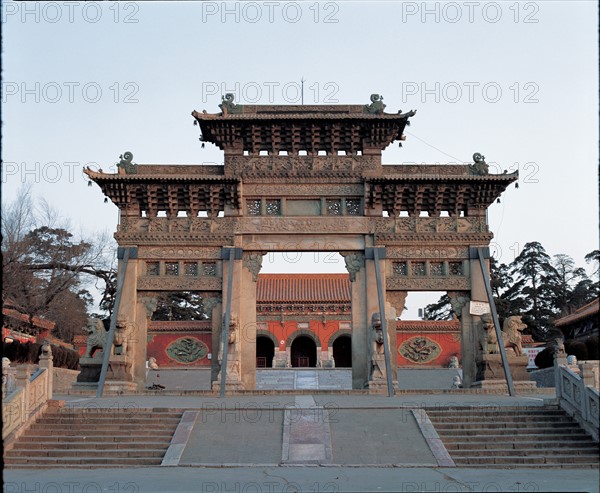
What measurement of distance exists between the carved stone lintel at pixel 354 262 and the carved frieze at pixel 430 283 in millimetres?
874

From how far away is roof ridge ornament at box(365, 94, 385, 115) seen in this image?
21.1 metres

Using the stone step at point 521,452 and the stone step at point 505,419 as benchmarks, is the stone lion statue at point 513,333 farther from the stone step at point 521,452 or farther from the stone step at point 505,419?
the stone step at point 521,452

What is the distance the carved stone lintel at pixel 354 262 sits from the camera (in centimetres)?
2072

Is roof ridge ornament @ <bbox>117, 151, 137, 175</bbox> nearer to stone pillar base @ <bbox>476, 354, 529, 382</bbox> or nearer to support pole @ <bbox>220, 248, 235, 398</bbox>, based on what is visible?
support pole @ <bbox>220, 248, 235, 398</bbox>

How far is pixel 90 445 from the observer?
12531mm

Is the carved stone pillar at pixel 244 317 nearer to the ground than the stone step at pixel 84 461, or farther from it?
farther from it

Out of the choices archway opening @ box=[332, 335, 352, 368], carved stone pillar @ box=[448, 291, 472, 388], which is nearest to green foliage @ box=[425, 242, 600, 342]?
archway opening @ box=[332, 335, 352, 368]

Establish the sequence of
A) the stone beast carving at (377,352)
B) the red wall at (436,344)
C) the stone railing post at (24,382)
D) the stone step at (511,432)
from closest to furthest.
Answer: the stone step at (511,432), the stone railing post at (24,382), the stone beast carving at (377,352), the red wall at (436,344)

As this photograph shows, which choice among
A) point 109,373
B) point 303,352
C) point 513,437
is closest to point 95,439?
point 109,373

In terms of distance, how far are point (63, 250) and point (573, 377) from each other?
26440 mm

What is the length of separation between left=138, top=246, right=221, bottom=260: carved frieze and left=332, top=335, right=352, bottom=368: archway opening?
2027cm

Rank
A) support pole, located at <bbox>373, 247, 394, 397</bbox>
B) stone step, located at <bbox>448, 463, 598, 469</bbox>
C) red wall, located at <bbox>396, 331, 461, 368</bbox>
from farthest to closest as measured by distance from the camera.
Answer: red wall, located at <bbox>396, 331, 461, 368</bbox>
support pole, located at <bbox>373, 247, 394, 397</bbox>
stone step, located at <bbox>448, 463, 598, 469</bbox>

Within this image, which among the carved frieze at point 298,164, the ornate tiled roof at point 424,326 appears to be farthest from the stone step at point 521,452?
the ornate tiled roof at point 424,326

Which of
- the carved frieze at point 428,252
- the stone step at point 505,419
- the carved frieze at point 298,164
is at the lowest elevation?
the stone step at point 505,419
